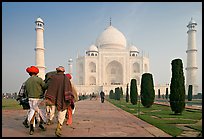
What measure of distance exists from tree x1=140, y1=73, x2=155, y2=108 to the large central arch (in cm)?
3151

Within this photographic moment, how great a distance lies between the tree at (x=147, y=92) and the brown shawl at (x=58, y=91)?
24.4 ft

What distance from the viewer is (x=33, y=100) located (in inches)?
151

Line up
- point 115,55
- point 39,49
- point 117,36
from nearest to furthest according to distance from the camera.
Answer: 1. point 39,49
2. point 115,55
3. point 117,36

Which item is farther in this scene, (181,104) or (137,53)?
(137,53)

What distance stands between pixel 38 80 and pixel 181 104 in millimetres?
5198

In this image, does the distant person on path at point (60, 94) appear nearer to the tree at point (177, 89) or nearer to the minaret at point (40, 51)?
the tree at point (177, 89)

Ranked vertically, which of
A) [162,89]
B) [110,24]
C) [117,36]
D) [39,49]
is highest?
[110,24]

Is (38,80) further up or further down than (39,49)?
further down

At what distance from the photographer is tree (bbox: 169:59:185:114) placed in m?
7.34

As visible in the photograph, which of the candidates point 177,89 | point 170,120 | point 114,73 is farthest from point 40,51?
point 170,120

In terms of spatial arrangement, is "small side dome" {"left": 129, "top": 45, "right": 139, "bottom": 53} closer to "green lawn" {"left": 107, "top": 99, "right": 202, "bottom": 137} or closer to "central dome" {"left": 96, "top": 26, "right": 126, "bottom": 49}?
"central dome" {"left": 96, "top": 26, "right": 126, "bottom": 49}

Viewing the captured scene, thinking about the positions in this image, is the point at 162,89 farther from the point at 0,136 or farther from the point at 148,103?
the point at 0,136

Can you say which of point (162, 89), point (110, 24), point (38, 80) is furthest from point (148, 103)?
point (110, 24)

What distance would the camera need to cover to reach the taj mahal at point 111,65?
36719 millimetres
